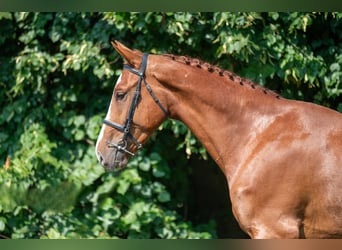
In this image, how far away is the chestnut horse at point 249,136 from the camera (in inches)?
112

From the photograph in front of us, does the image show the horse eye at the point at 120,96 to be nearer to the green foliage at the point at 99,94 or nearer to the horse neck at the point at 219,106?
the horse neck at the point at 219,106

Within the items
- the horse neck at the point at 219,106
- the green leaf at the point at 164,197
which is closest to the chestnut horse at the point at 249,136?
the horse neck at the point at 219,106

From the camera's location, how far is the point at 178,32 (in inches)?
189

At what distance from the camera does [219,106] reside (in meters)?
3.12

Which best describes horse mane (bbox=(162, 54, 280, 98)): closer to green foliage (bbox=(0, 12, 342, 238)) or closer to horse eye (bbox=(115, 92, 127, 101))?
horse eye (bbox=(115, 92, 127, 101))

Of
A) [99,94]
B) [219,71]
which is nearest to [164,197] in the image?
[99,94]

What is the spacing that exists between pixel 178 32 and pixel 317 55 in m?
1.18

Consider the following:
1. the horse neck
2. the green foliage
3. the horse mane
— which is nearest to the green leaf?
the green foliage

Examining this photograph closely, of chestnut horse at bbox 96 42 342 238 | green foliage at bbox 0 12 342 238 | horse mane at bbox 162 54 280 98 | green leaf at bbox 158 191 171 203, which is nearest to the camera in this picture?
chestnut horse at bbox 96 42 342 238

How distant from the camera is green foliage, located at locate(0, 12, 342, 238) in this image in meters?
4.75

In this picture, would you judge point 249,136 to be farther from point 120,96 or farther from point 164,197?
point 164,197

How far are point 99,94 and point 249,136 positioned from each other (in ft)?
8.24

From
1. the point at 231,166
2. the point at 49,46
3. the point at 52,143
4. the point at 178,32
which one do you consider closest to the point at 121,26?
the point at 178,32
